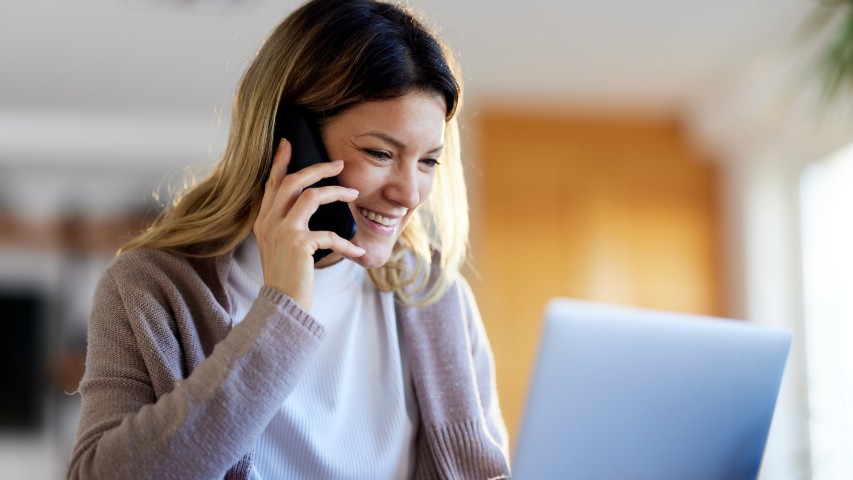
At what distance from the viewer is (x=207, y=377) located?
1.03m

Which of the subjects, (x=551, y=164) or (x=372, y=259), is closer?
(x=372, y=259)

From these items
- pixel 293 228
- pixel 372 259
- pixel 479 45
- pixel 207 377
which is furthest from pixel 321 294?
pixel 479 45

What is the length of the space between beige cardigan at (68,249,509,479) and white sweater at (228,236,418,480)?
1.2 inches

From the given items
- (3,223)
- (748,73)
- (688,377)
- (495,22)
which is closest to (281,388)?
(688,377)

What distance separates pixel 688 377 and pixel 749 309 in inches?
148

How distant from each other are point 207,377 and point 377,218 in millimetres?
365

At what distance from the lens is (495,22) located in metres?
3.71

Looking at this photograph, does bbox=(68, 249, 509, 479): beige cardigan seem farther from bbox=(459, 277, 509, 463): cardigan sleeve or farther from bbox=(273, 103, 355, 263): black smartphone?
bbox=(273, 103, 355, 263): black smartphone

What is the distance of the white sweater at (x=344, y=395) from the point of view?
1229 millimetres

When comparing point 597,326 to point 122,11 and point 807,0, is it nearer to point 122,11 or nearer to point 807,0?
point 807,0

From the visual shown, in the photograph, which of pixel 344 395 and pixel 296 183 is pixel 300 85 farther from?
pixel 344 395

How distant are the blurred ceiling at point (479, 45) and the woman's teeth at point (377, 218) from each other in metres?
2.03

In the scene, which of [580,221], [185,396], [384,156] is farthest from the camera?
[580,221]

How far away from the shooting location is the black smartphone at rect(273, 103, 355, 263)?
49.1 inches
